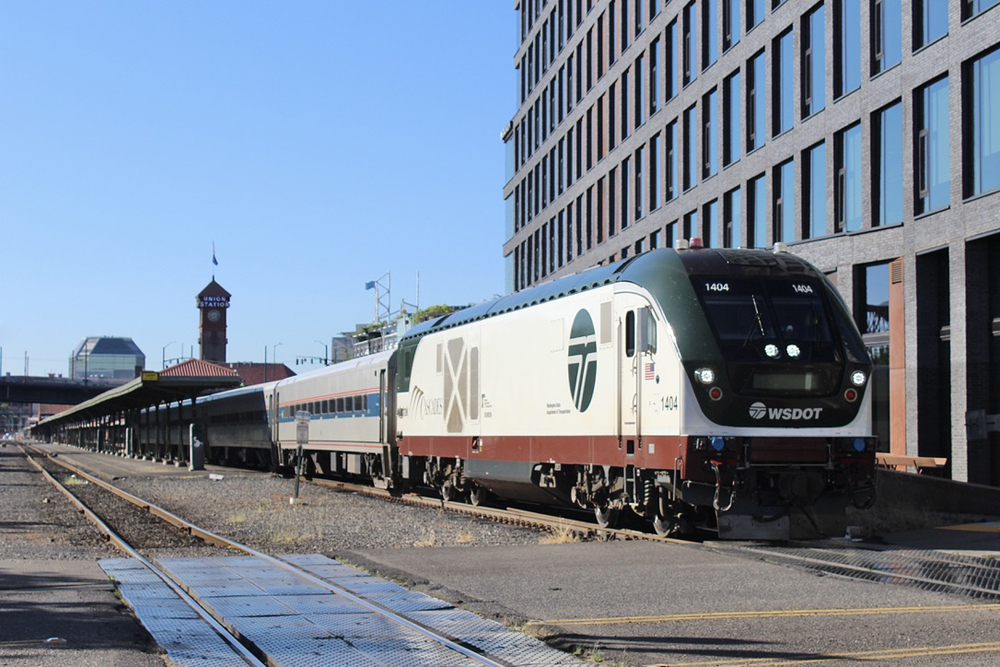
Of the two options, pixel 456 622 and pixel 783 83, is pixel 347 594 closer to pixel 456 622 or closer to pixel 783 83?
pixel 456 622

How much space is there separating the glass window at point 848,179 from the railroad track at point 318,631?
1806 cm

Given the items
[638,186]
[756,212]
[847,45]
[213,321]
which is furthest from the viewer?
[213,321]

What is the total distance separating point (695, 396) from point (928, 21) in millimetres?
15018

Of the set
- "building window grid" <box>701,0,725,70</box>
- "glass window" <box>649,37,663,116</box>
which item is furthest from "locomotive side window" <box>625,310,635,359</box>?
"glass window" <box>649,37,663,116</box>

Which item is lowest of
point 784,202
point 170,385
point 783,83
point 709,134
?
point 170,385

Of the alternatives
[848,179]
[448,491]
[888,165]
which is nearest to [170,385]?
[448,491]

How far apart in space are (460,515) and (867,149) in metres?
13.1

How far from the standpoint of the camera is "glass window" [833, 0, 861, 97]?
94.3ft

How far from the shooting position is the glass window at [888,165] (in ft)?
88.6

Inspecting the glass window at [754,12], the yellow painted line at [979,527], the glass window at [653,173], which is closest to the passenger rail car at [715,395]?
the yellow painted line at [979,527]

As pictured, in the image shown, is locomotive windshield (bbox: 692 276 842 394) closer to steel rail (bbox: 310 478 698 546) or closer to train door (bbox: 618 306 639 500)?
train door (bbox: 618 306 639 500)

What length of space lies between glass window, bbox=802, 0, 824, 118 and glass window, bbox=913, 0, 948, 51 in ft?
12.9

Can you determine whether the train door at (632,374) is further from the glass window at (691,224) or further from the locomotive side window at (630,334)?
the glass window at (691,224)

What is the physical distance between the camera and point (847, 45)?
29.2 meters
